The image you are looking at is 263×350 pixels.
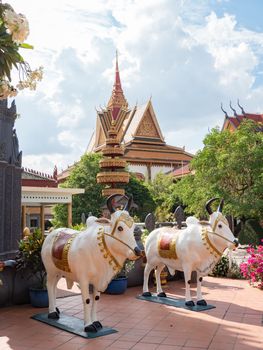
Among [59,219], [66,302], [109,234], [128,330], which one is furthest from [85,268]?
[59,219]

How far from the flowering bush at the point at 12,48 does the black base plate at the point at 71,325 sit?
4.30 m

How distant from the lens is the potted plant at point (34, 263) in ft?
24.6

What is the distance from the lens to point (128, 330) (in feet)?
20.2

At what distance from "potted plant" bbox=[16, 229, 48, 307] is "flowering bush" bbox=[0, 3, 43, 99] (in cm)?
538

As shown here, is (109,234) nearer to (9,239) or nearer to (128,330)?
(128,330)

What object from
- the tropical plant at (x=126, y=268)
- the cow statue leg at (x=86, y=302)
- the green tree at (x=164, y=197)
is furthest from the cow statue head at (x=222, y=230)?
the green tree at (x=164, y=197)

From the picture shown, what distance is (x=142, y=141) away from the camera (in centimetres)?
4194

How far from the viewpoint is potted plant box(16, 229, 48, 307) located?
748 cm

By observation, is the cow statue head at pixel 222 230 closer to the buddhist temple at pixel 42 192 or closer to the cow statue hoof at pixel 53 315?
the cow statue hoof at pixel 53 315

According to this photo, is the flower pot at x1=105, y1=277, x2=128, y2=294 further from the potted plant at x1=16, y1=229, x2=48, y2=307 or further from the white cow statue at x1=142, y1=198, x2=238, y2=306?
the potted plant at x1=16, y1=229, x2=48, y2=307

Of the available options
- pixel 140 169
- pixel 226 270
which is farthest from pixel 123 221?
pixel 140 169

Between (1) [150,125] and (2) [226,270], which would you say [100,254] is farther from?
(1) [150,125]

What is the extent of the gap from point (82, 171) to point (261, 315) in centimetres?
2086

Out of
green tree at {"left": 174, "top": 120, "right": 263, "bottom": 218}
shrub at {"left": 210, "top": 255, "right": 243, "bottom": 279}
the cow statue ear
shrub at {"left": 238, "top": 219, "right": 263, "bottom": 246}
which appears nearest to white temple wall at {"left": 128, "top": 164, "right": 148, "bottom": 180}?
green tree at {"left": 174, "top": 120, "right": 263, "bottom": 218}
